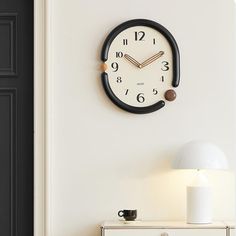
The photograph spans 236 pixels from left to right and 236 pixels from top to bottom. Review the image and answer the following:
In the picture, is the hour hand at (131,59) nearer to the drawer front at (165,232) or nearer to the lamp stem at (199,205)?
the lamp stem at (199,205)

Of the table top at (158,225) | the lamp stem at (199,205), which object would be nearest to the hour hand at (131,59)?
the lamp stem at (199,205)

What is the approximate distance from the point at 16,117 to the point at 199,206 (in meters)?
1.14

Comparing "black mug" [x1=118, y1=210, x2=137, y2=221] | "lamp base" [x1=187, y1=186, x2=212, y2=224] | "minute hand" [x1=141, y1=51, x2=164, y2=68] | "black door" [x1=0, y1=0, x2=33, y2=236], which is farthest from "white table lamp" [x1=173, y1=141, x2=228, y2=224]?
"black door" [x1=0, y1=0, x2=33, y2=236]

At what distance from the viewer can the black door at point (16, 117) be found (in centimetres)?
391

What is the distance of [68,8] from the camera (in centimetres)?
389

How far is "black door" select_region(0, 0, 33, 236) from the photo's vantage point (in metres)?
3.91

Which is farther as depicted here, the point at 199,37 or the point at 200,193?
the point at 199,37

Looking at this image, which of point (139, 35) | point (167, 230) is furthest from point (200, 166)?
point (139, 35)

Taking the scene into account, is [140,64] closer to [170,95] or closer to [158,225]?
[170,95]

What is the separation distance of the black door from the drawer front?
59 cm

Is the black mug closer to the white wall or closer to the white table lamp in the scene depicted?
the white wall

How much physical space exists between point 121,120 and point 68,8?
69cm

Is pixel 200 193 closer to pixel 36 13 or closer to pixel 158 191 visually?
pixel 158 191

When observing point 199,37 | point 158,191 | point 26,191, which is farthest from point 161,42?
point 26,191
